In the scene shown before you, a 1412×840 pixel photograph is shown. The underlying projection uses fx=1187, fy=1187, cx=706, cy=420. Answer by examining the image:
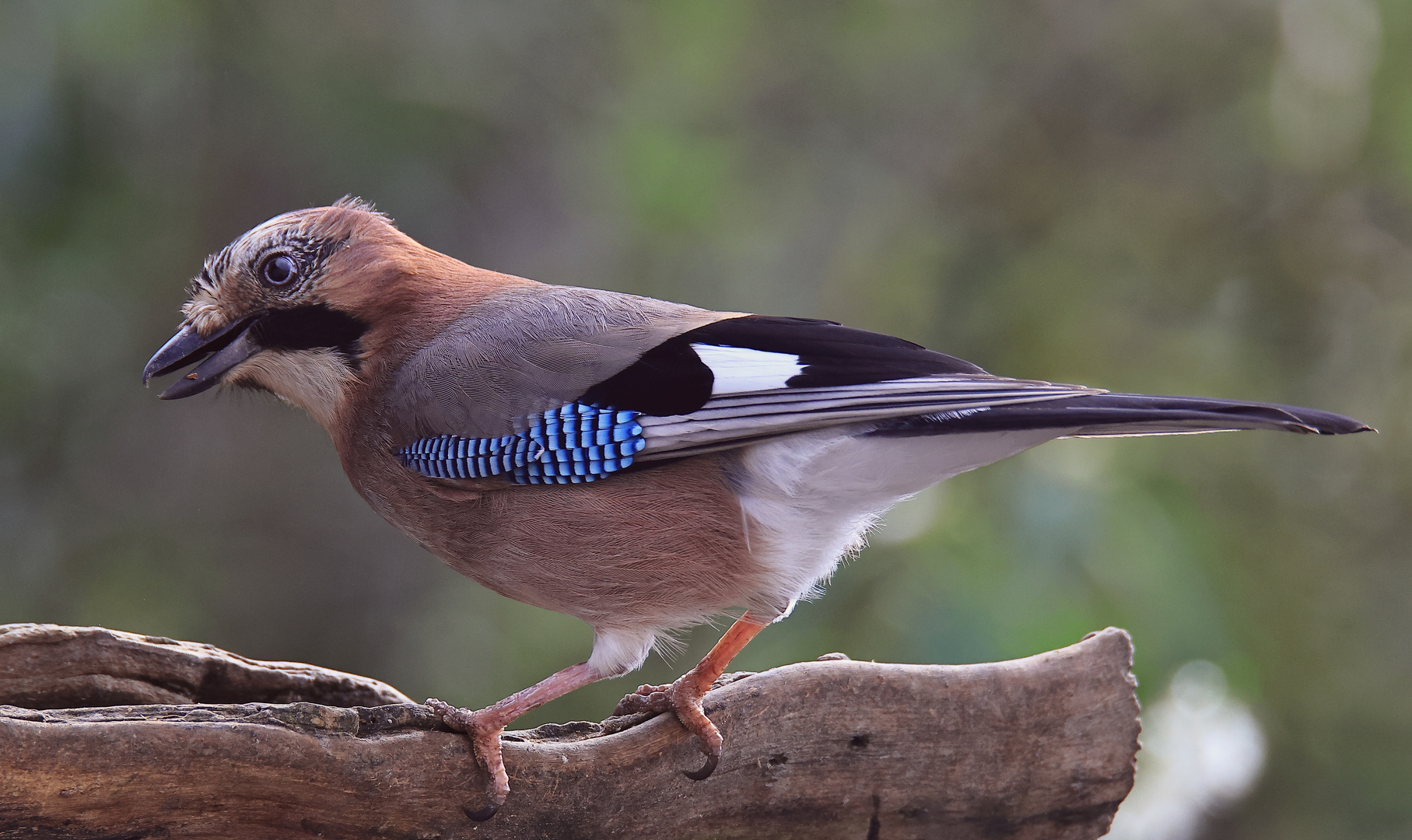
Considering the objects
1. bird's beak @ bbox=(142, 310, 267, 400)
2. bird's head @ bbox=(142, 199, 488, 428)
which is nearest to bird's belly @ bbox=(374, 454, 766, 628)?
bird's head @ bbox=(142, 199, 488, 428)

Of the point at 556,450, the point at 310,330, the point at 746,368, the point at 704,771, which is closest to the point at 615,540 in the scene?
the point at 556,450

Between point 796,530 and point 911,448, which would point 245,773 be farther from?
point 911,448

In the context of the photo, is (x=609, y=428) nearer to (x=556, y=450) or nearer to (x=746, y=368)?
(x=556, y=450)

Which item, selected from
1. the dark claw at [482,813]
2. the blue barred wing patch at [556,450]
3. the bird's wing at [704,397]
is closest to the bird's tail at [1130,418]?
the bird's wing at [704,397]

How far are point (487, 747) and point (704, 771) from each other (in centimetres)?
53

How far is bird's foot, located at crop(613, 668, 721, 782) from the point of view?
264 centimetres

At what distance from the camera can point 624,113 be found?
4918mm

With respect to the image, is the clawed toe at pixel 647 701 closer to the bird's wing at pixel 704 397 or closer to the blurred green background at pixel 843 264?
the bird's wing at pixel 704 397

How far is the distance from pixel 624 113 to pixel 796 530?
2.81 meters

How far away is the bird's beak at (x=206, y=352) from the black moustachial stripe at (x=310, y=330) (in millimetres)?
25

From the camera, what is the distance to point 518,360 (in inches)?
105

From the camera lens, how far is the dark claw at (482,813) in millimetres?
2379

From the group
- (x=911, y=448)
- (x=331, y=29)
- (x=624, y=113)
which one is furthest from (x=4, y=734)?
(x=624, y=113)

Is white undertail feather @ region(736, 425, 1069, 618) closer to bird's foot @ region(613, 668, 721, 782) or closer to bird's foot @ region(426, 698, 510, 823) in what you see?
bird's foot @ region(613, 668, 721, 782)
